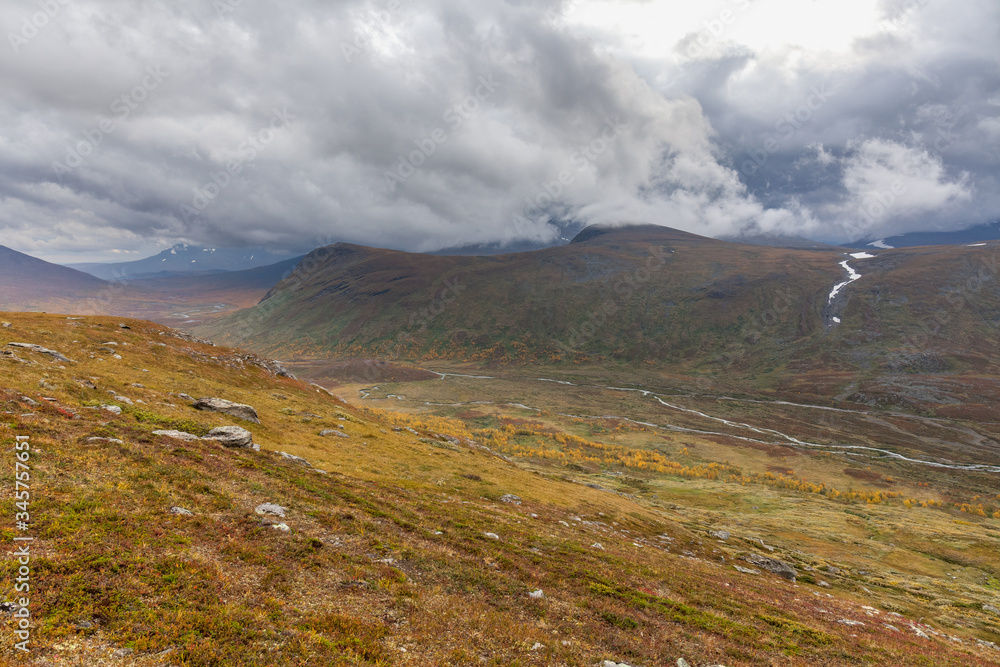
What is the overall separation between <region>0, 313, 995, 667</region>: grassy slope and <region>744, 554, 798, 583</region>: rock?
338 cm

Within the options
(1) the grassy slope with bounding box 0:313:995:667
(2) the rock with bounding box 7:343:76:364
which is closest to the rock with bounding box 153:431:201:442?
(1) the grassy slope with bounding box 0:313:995:667

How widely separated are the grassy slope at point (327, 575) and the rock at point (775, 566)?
3.38m

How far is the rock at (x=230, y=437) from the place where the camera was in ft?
68.1

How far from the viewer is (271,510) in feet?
46.2

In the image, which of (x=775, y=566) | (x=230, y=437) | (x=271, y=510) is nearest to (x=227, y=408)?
(x=230, y=437)

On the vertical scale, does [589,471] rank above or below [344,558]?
below

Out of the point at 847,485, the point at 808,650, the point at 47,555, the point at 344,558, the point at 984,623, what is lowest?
the point at 847,485

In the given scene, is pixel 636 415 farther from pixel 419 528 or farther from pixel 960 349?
pixel 960 349

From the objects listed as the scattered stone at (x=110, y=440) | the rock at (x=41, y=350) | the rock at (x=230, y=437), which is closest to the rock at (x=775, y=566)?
the rock at (x=230, y=437)

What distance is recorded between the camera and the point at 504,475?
3806cm

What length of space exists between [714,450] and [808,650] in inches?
3494

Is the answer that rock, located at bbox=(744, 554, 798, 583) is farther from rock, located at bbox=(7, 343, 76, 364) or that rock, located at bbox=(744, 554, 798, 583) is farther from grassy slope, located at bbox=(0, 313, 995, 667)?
rock, located at bbox=(7, 343, 76, 364)

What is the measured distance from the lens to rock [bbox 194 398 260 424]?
28609 mm

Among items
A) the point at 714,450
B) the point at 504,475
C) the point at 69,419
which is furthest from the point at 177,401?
the point at 714,450
